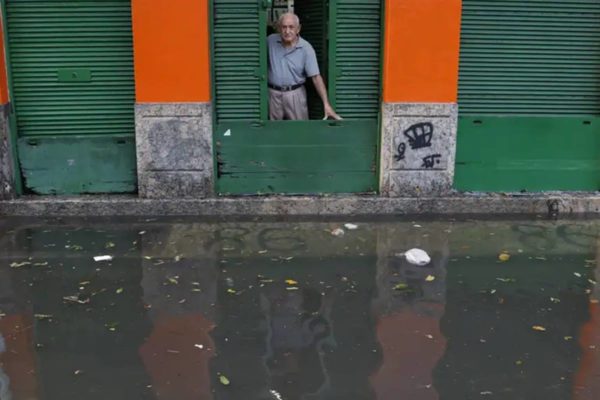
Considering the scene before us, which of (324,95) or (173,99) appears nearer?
(173,99)

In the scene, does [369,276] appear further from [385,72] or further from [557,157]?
[557,157]

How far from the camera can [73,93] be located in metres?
6.94

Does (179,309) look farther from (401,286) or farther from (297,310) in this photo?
(401,286)

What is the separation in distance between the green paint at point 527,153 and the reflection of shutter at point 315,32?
59.5 inches

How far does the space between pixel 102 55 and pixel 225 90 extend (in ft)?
4.15

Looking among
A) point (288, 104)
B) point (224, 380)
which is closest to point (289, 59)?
point (288, 104)

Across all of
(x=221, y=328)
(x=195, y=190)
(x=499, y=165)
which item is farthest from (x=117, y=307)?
(x=499, y=165)

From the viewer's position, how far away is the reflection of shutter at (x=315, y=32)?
23.4 feet

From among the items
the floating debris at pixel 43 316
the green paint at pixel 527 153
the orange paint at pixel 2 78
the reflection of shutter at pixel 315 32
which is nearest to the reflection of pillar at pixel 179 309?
the floating debris at pixel 43 316

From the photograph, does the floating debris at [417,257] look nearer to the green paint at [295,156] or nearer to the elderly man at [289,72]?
the green paint at [295,156]

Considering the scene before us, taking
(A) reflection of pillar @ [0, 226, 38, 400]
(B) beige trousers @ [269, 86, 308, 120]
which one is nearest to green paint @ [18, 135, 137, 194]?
(A) reflection of pillar @ [0, 226, 38, 400]

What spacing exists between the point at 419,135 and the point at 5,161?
13.5 ft

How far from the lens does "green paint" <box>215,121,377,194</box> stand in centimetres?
700

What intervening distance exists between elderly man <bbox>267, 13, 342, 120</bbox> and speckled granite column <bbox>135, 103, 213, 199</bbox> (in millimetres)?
757
